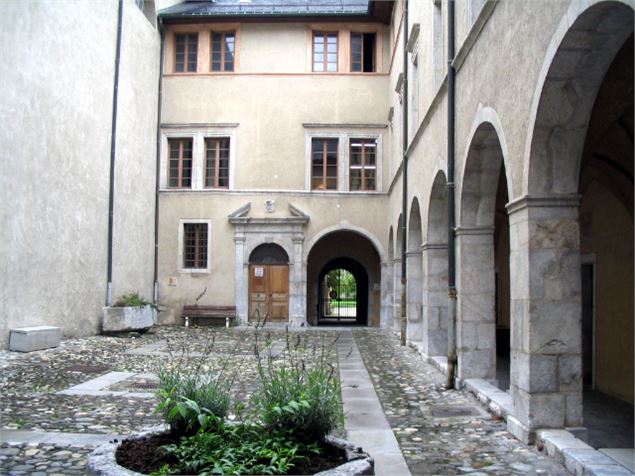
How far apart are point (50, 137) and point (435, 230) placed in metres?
8.25

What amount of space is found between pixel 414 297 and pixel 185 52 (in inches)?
502

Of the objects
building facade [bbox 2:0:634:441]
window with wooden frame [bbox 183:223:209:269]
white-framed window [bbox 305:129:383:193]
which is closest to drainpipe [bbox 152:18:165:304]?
building facade [bbox 2:0:634:441]

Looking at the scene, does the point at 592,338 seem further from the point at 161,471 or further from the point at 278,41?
the point at 278,41

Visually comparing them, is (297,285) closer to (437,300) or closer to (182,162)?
(182,162)

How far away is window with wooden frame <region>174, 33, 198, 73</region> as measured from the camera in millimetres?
21344

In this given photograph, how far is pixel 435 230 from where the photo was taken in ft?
36.0

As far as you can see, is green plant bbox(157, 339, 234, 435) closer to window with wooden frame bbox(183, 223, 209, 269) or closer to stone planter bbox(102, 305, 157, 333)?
stone planter bbox(102, 305, 157, 333)

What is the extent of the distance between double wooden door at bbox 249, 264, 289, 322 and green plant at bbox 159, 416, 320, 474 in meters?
16.5

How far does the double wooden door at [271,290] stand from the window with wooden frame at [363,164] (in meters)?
3.63

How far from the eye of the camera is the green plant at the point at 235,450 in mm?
3414

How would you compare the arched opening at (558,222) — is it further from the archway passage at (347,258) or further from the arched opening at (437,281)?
the archway passage at (347,258)

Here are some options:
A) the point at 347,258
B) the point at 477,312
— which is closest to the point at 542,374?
the point at 477,312

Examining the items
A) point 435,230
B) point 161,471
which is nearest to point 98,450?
point 161,471

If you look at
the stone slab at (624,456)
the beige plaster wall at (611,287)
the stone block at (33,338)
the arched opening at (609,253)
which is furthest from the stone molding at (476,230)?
the stone block at (33,338)
